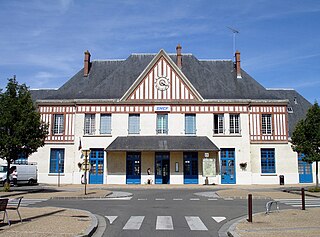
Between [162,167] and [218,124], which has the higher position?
[218,124]

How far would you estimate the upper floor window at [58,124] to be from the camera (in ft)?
104

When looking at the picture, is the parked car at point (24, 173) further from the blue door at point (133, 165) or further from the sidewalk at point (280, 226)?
the sidewalk at point (280, 226)

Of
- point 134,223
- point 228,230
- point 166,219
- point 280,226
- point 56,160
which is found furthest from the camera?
point 56,160

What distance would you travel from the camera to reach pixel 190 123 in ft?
102

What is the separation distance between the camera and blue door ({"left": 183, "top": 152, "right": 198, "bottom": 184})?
30.0 m

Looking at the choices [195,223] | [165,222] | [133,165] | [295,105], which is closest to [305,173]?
[295,105]

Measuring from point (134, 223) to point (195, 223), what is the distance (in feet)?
5.75

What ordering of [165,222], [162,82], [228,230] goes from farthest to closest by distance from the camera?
1. [162,82]
2. [165,222]
3. [228,230]

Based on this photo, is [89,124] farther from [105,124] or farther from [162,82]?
[162,82]

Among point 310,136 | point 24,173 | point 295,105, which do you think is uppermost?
point 295,105

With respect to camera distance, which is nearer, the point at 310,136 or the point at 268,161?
the point at 310,136

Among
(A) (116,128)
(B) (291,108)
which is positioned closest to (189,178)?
(A) (116,128)

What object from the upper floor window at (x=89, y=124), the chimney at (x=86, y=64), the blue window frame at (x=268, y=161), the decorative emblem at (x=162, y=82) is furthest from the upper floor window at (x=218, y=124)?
the chimney at (x=86, y=64)

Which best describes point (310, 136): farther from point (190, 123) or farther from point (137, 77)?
point (137, 77)
